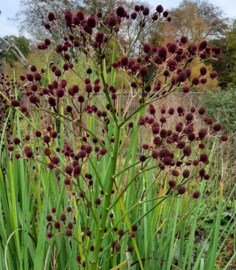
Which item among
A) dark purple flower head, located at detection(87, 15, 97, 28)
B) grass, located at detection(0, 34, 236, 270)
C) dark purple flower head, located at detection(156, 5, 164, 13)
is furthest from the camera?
dark purple flower head, located at detection(156, 5, 164, 13)

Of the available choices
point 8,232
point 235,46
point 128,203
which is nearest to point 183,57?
point 128,203

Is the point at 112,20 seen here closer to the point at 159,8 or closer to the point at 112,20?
the point at 112,20

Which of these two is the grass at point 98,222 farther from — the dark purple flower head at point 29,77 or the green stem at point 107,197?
the dark purple flower head at point 29,77

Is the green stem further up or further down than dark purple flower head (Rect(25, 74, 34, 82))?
further down

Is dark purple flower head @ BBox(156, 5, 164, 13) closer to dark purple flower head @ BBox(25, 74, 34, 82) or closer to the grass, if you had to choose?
the grass

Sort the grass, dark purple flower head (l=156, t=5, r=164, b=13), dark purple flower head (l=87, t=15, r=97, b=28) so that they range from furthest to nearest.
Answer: dark purple flower head (l=156, t=5, r=164, b=13)
the grass
dark purple flower head (l=87, t=15, r=97, b=28)

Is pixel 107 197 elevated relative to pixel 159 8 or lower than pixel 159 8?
lower

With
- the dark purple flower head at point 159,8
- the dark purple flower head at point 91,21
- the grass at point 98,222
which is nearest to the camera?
the dark purple flower head at point 91,21

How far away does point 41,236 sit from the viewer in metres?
1.01

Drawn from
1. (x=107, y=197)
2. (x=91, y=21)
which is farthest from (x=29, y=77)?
(x=107, y=197)

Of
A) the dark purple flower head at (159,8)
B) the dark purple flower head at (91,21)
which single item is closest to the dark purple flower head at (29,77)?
the dark purple flower head at (91,21)

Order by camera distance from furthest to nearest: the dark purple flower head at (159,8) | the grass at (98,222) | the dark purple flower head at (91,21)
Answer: the dark purple flower head at (159,8) < the grass at (98,222) < the dark purple flower head at (91,21)

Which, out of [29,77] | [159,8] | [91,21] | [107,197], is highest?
[159,8]

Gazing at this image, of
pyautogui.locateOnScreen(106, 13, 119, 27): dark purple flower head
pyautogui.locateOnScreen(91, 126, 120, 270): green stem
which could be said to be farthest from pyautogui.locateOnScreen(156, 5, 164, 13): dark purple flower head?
pyautogui.locateOnScreen(91, 126, 120, 270): green stem
